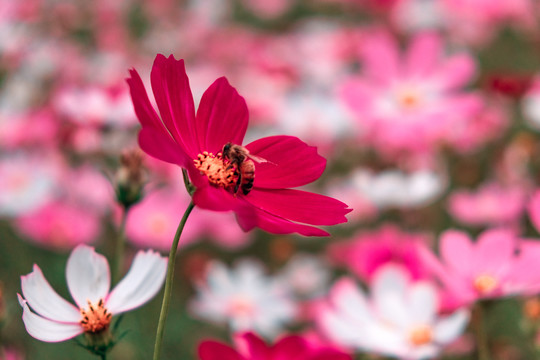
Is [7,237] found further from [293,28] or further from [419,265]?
[293,28]

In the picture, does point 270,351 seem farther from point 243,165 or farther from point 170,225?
point 170,225

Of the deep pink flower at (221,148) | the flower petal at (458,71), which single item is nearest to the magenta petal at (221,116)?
the deep pink flower at (221,148)

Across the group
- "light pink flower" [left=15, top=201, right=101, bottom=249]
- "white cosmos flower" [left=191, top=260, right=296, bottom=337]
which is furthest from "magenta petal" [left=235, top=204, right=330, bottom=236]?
"light pink flower" [left=15, top=201, right=101, bottom=249]

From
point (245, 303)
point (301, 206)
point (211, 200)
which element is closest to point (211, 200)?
point (211, 200)

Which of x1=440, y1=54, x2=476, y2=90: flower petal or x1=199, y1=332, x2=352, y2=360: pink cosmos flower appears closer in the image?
x1=199, y1=332, x2=352, y2=360: pink cosmos flower

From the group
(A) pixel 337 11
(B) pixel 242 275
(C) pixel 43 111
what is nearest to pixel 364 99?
(B) pixel 242 275

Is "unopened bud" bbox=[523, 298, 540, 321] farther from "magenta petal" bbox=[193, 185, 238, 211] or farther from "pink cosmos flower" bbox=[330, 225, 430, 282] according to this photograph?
"magenta petal" bbox=[193, 185, 238, 211]

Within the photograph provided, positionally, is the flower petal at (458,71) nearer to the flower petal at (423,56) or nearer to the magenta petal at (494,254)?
the flower petal at (423,56)
